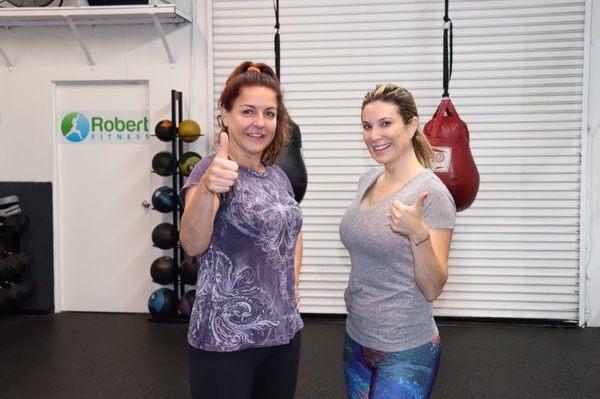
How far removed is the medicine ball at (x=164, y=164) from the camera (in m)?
5.11

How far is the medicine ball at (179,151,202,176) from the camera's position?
5.06m

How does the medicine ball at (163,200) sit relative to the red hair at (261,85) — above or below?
below

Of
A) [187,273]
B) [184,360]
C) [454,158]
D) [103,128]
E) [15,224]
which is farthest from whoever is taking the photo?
[103,128]

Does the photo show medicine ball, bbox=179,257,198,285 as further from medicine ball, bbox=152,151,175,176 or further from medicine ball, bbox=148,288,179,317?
medicine ball, bbox=152,151,175,176

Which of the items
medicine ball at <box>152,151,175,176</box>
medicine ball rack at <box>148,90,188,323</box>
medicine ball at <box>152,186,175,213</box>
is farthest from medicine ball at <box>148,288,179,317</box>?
medicine ball at <box>152,151,175,176</box>

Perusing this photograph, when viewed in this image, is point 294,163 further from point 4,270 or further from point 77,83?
point 77,83

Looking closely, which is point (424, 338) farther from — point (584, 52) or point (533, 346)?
point (584, 52)

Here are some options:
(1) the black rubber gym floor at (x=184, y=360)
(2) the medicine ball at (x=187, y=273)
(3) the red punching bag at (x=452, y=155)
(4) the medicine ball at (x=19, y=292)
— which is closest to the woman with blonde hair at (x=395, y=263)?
(3) the red punching bag at (x=452, y=155)

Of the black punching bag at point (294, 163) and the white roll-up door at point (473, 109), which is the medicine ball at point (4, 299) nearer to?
the white roll-up door at point (473, 109)

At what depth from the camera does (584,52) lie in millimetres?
4973

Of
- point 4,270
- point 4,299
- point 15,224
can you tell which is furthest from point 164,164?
point 4,299

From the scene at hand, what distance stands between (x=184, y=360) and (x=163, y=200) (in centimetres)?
139

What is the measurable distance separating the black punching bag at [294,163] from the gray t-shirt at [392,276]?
1.10 meters

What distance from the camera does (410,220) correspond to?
1.66 metres
